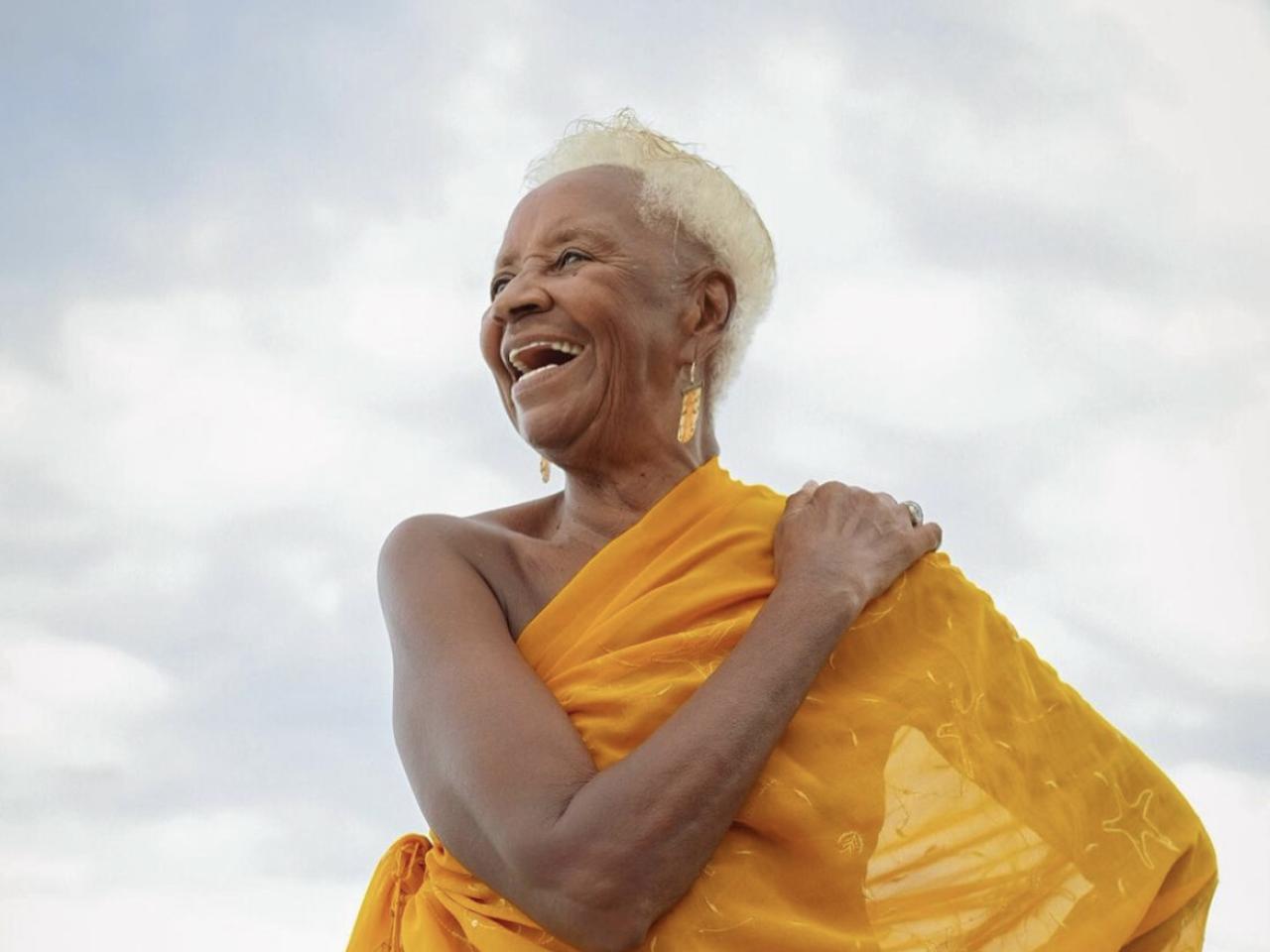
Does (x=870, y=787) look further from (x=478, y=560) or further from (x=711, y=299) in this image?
(x=711, y=299)

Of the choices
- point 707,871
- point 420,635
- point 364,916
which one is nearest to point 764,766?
point 707,871

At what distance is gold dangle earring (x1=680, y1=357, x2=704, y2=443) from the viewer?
3.67 meters

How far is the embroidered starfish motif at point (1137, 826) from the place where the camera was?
135 inches

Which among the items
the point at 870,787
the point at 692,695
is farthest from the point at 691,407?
the point at 870,787

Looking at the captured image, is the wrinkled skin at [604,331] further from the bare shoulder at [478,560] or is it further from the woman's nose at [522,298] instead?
the bare shoulder at [478,560]

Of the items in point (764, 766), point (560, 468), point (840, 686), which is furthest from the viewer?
point (560, 468)

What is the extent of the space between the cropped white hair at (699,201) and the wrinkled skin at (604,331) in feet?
0.14

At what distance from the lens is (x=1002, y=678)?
3520mm

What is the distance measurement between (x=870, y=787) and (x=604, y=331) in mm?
1118

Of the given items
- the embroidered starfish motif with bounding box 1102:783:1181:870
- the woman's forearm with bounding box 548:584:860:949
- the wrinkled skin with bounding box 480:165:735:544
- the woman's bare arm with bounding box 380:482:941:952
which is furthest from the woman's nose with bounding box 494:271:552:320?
the embroidered starfish motif with bounding box 1102:783:1181:870

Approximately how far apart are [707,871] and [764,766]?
0.24 meters

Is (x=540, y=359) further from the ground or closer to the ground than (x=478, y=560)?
further from the ground

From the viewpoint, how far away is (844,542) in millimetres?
3371

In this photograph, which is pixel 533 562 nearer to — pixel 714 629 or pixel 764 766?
pixel 714 629
